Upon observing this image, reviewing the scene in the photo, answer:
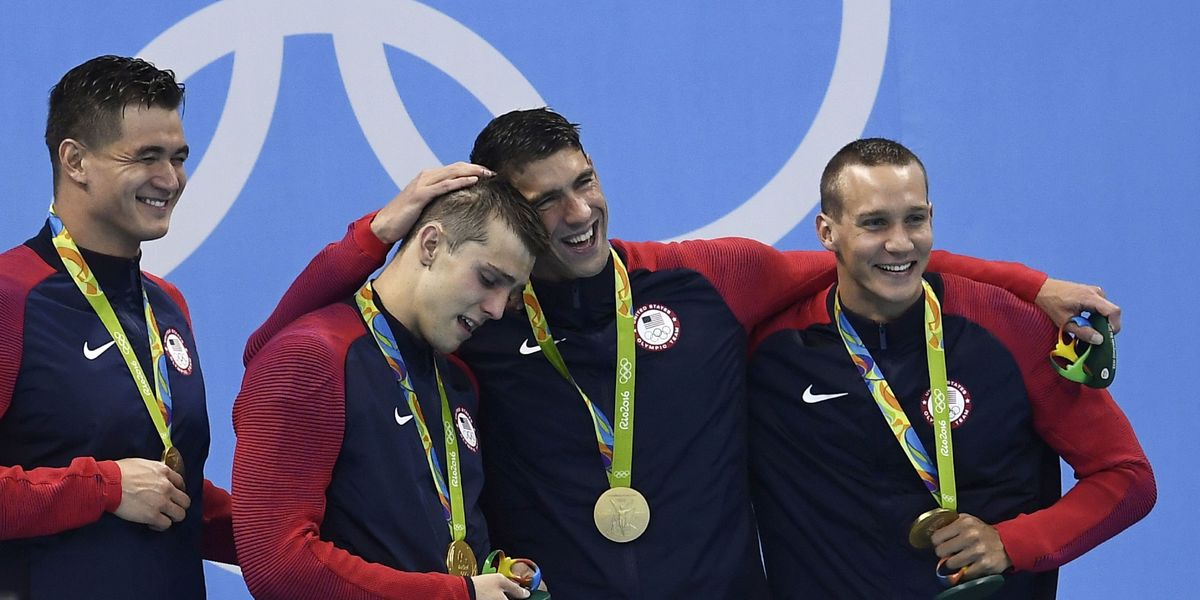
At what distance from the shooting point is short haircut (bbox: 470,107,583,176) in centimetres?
289

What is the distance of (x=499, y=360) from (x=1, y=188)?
194 centimetres

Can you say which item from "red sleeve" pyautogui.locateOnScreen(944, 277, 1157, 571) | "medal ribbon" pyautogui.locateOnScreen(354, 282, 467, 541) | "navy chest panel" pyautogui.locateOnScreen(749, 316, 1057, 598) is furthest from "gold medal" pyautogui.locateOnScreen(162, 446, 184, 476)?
"red sleeve" pyautogui.locateOnScreen(944, 277, 1157, 571)

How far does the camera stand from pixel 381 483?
8.28 feet

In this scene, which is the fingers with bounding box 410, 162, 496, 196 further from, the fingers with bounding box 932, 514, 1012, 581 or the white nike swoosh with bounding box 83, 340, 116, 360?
the fingers with bounding box 932, 514, 1012, 581

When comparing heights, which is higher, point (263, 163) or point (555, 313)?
point (263, 163)

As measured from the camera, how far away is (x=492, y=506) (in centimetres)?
295

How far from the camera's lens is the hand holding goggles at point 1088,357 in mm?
2785

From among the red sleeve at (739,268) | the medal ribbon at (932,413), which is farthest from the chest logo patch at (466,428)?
the medal ribbon at (932,413)

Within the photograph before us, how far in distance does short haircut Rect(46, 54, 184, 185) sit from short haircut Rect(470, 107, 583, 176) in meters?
0.63

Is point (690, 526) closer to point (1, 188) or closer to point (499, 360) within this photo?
point (499, 360)

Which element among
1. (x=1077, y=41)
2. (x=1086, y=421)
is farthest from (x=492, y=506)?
(x=1077, y=41)

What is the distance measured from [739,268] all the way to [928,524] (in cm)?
66

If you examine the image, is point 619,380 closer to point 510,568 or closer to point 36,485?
point 510,568

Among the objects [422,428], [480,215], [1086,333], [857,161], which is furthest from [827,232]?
[422,428]
